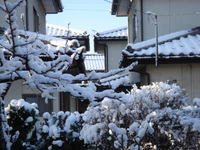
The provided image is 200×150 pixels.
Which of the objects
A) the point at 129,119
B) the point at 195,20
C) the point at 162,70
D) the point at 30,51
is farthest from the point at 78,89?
the point at 195,20

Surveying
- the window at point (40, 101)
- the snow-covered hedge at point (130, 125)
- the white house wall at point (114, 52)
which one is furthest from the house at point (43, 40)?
the white house wall at point (114, 52)

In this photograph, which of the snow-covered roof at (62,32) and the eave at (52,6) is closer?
the eave at (52,6)

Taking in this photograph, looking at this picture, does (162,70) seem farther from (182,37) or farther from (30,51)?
(30,51)

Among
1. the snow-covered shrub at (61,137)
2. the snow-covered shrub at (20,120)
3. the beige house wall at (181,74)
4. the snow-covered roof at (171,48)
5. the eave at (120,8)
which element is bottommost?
the snow-covered shrub at (61,137)

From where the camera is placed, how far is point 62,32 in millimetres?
22484

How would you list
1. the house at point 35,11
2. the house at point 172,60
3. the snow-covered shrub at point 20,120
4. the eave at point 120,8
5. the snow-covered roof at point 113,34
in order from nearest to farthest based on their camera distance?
the snow-covered shrub at point 20,120
the house at point 172,60
the house at point 35,11
the eave at point 120,8
the snow-covered roof at point 113,34

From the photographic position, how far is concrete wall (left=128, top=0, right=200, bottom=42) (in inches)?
562

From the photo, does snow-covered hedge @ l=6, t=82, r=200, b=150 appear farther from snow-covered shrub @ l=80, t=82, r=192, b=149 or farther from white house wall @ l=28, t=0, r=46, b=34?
white house wall @ l=28, t=0, r=46, b=34

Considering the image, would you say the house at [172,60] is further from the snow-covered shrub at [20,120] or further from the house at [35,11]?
the snow-covered shrub at [20,120]

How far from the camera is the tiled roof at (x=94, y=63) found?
29.0 m

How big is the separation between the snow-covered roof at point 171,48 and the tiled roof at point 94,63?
627 inches

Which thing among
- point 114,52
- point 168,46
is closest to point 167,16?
point 168,46

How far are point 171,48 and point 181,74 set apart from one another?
0.93 m

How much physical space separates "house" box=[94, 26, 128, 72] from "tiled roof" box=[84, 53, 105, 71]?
17.0ft
